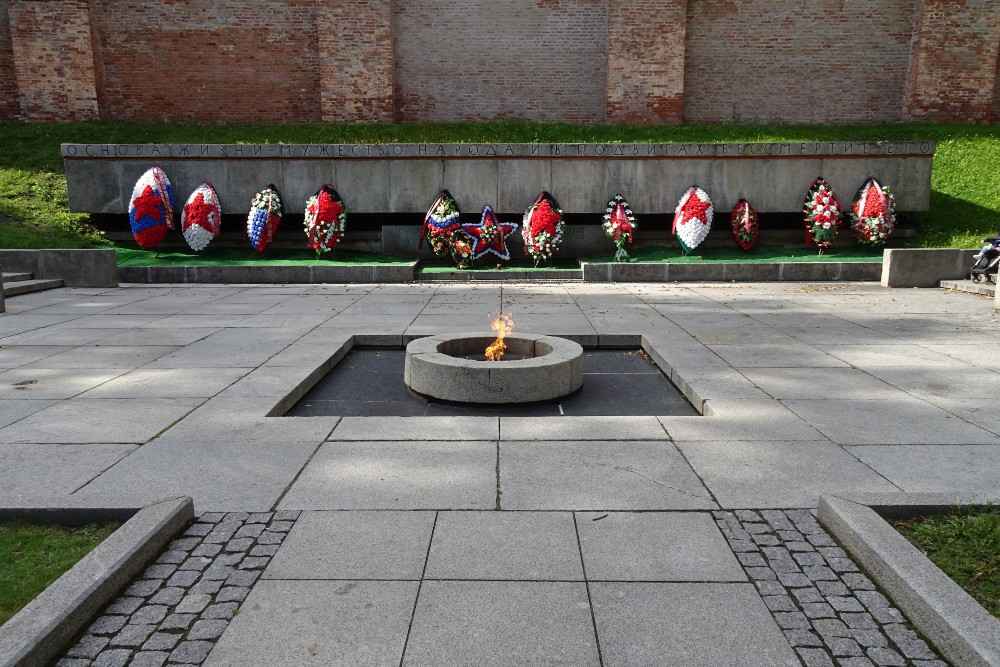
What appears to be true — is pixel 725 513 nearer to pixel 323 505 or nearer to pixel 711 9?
pixel 323 505

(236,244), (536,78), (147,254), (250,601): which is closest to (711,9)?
(536,78)

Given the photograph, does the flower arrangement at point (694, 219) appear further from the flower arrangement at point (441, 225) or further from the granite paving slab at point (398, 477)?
the granite paving slab at point (398, 477)

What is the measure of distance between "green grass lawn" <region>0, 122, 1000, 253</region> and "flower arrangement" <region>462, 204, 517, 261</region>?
4.12 feet

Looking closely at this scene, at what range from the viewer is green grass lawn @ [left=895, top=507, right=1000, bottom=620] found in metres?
2.49

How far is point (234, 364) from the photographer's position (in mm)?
6113

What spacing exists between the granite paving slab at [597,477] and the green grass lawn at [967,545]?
88cm

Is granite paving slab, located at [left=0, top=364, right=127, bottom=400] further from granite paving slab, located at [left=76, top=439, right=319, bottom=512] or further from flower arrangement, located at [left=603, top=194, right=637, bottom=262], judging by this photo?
flower arrangement, located at [left=603, top=194, right=637, bottom=262]

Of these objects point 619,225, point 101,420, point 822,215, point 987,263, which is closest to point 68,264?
point 101,420

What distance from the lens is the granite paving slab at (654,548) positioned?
2691mm

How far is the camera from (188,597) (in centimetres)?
253

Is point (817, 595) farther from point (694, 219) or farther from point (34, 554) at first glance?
point (694, 219)

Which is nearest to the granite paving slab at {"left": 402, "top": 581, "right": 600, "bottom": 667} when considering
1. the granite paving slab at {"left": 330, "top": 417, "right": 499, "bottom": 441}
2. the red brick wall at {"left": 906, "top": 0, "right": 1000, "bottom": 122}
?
the granite paving slab at {"left": 330, "top": 417, "right": 499, "bottom": 441}

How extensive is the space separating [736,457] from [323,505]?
7.65ft

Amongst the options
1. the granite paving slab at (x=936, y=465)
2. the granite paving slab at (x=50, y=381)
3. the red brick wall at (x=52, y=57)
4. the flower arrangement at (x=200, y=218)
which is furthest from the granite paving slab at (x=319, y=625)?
the red brick wall at (x=52, y=57)
